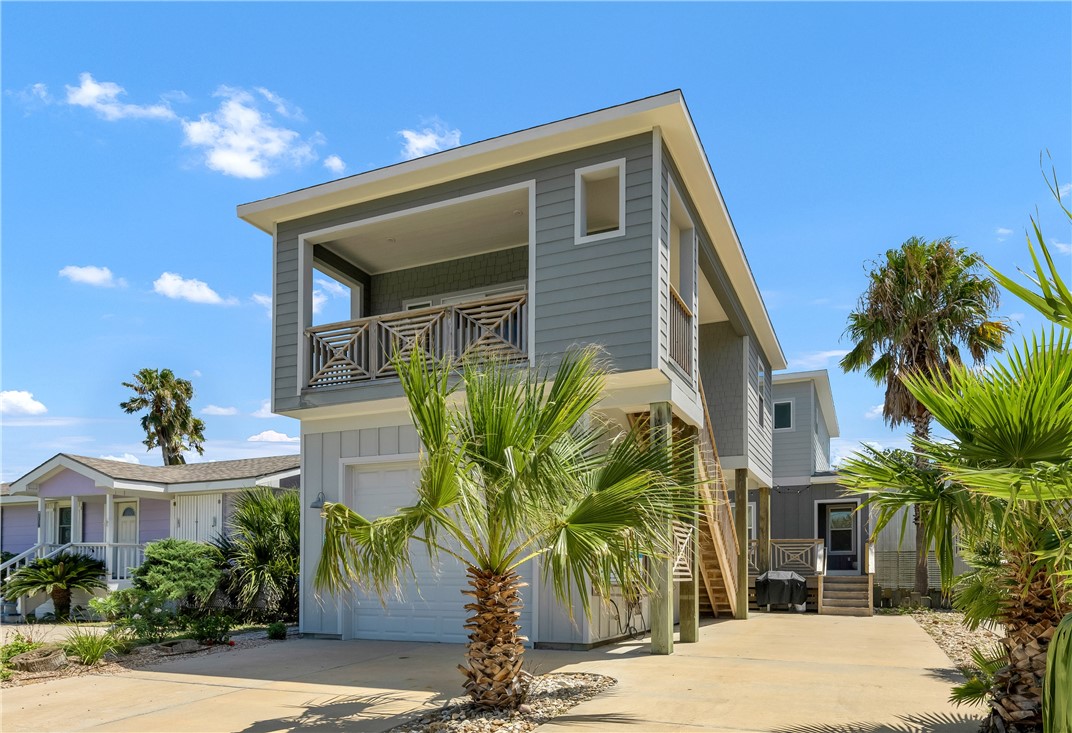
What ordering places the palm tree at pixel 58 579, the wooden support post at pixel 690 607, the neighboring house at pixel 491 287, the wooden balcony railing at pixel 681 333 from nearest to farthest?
the neighboring house at pixel 491 287, the wooden balcony railing at pixel 681 333, the wooden support post at pixel 690 607, the palm tree at pixel 58 579

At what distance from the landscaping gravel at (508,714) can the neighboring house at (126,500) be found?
1178cm

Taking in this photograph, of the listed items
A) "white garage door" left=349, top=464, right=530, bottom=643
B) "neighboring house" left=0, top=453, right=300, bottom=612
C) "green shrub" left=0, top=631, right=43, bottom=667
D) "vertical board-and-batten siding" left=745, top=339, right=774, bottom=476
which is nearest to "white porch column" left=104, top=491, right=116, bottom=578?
"neighboring house" left=0, top=453, right=300, bottom=612

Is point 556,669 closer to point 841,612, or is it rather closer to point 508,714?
point 508,714

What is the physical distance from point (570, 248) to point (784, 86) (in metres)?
3.56

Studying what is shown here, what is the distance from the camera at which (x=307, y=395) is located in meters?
12.6

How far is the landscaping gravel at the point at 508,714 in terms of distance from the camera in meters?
6.50

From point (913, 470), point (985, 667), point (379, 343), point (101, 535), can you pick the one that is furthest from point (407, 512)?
point (101, 535)

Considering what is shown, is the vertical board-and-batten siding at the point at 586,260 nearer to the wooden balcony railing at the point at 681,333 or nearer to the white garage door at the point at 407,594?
the wooden balcony railing at the point at 681,333

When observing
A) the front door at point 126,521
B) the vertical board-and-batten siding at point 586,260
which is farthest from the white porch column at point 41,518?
the vertical board-and-batten siding at point 586,260

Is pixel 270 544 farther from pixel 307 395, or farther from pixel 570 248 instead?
pixel 570 248

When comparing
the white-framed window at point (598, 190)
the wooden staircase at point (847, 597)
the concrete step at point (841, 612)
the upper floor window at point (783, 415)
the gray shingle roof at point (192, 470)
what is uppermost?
the white-framed window at point (598, 190)

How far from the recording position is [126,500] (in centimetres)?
2014

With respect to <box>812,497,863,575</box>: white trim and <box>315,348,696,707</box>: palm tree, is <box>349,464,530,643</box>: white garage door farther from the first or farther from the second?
<box>812,497,863,575</box>: white trim

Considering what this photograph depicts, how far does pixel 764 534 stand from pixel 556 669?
11.9 meters
